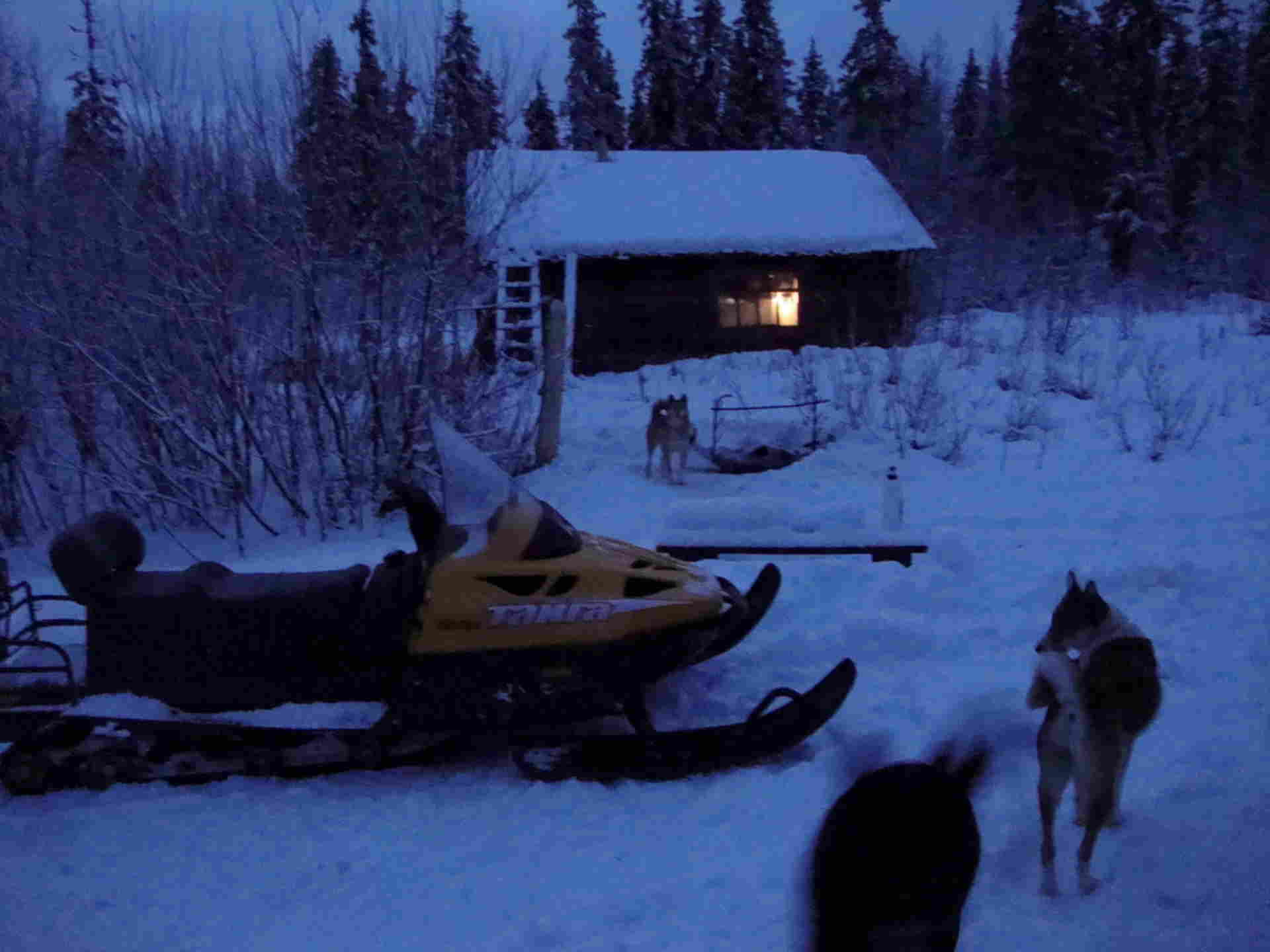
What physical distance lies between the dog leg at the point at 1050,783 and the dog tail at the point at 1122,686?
0.13 meters

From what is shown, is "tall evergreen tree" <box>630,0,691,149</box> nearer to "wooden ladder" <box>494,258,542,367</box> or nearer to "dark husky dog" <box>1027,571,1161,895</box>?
"wooden ladder" <box>494,258,542,367</box>

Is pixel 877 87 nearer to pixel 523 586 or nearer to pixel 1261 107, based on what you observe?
pixel 1261 107

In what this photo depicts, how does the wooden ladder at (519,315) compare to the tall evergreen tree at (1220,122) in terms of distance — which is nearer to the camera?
the wooden ladder at (519,315)

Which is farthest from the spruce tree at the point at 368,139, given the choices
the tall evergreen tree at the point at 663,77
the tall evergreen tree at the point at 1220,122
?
the tall evergreen tree at the point at 1220,122

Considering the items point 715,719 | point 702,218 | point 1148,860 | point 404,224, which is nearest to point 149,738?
point 715,719

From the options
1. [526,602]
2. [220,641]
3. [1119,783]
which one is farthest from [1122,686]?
[220,641]

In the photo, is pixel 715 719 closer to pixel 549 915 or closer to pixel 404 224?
pixel 549 915

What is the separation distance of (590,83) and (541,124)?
51.8 feet

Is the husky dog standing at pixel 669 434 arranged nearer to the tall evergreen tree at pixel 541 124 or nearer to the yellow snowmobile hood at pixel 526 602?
the tall evergreen tree at pixel 541 124

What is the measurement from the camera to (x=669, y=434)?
472 inches

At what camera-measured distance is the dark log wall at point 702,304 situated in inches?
794

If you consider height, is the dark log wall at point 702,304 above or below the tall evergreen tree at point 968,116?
below

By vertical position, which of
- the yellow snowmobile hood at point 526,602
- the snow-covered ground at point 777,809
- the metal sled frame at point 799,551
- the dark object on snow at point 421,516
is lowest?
the snow-covered ground at point 777,809

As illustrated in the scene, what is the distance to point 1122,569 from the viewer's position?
651cm
